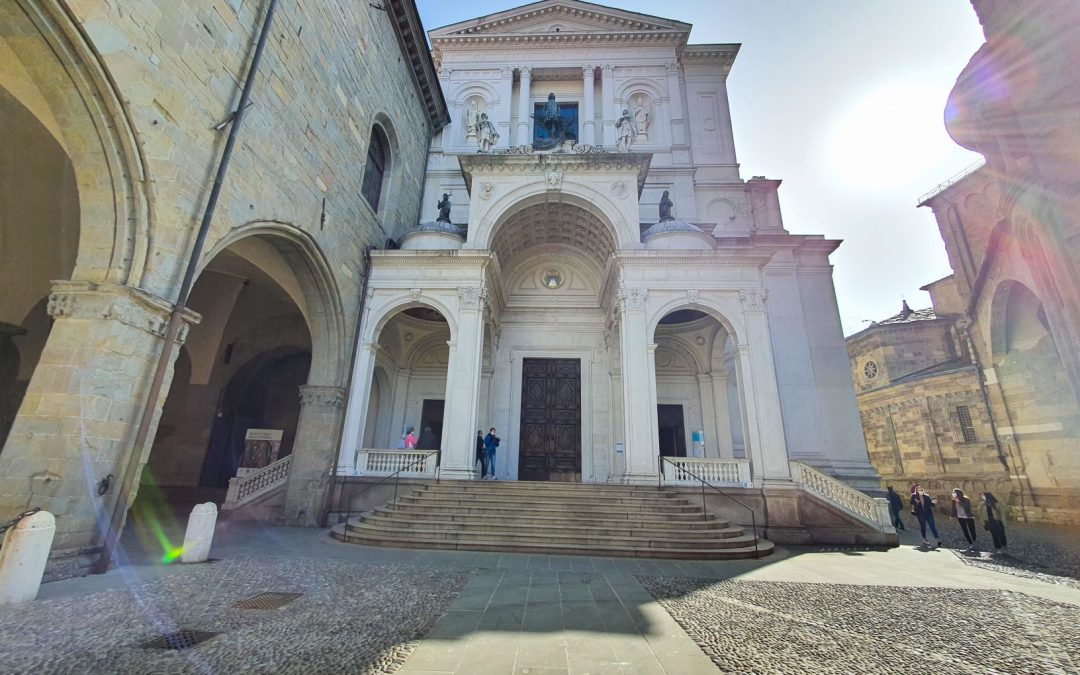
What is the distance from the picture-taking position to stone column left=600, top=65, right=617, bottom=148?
19.3m

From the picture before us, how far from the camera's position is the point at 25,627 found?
3.61 meters

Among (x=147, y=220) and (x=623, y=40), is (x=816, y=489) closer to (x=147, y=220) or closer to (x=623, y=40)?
(x=147, y=220)

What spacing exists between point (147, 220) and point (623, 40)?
21.8 m

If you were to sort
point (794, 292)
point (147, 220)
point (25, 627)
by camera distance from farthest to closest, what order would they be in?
point (794, 292), point (147, 220), point (25, 627)

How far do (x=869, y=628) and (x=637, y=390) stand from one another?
7666mm

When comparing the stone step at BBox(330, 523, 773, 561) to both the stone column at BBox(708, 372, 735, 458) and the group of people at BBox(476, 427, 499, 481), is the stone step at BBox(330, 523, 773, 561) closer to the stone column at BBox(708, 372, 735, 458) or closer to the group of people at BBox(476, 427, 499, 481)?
the group of people at BBox(476, 427, 499, 481)

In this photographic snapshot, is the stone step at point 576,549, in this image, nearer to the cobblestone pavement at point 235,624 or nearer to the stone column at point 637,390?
the cobblestone pavement at point 235,624

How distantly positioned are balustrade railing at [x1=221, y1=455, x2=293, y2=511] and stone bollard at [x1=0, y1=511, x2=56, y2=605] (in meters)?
6.75

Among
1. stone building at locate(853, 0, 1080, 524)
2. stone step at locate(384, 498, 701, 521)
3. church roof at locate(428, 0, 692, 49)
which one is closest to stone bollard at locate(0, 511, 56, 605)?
stone step at locate(384, 498, 701, 521)

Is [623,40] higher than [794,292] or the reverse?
higher

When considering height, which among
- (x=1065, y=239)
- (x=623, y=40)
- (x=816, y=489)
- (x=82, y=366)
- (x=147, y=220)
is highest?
(x=623, y=40)

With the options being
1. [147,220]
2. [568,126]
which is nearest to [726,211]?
[568,126]

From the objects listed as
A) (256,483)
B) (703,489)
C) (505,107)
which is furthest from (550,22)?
(256,483)

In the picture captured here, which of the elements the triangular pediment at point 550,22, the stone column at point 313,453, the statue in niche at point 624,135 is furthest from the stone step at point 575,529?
the triangular pediment at point 550,22
